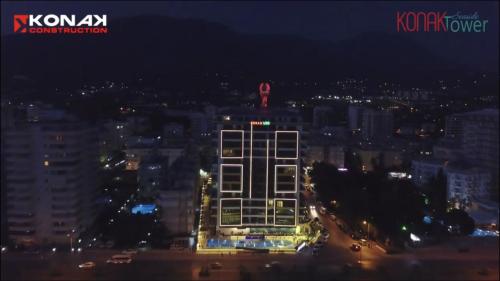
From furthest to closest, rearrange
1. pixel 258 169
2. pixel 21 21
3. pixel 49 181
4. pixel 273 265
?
pixel 258 169 < pixel 49 181 < pixel 273 265 < pixel 21 21

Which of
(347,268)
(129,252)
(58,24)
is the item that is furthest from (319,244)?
(58,24)

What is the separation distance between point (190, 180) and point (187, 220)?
0.78 metres

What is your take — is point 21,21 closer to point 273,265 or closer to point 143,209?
point 273,265

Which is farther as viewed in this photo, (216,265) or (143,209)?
(143,209)

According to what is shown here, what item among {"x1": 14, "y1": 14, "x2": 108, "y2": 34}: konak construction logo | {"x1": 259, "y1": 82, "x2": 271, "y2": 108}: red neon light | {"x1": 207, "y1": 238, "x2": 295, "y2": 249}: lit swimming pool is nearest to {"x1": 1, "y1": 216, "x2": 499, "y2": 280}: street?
{"x1": 207, "y1": 238, "x2": 295, "y2": 249}: lit swimming pool

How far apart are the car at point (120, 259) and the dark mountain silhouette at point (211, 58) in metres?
1.95

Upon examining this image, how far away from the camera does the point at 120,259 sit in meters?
5.48

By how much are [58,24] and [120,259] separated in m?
2.38

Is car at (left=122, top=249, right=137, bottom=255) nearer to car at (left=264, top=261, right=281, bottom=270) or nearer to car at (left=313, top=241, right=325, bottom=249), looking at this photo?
car at (left=264, top=261, right=281, bottom=270)

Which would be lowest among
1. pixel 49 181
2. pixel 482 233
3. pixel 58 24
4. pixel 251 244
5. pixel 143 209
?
pixel 251 244

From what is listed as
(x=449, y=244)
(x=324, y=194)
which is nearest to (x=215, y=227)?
(x=324, y=194)

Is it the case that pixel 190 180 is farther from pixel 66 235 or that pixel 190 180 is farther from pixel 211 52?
pixel 66 235

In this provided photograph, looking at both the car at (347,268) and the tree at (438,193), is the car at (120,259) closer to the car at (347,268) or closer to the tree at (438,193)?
the car at (347,268)

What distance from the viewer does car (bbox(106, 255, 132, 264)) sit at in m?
5.40
